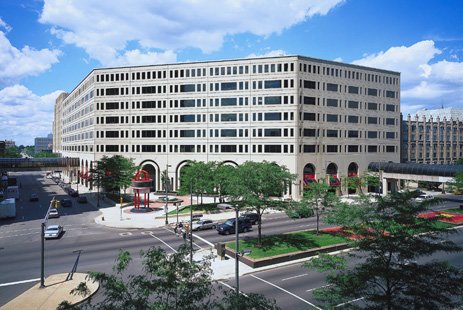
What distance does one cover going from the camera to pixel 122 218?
179 ft

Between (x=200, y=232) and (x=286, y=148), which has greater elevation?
(x=286, y=148)

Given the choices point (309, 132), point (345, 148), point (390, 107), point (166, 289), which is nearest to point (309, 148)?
point (309, 132)

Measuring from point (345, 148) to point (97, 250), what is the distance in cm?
6432

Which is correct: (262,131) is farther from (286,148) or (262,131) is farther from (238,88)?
(238,88)

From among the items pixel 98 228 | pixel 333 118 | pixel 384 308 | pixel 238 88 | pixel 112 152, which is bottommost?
pixel 98 228

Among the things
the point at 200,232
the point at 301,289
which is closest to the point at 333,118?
the point at 200,232

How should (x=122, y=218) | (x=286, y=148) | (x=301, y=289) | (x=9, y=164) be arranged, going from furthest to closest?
1. (x=9, y=164)
2. (x=286, y=148)
3. (x=122, y=218)
4. (x=301, y=289)

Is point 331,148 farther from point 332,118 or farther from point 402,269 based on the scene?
point 402,269

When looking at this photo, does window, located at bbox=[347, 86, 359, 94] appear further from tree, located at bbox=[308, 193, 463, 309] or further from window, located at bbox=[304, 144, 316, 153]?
tree, located at bbox=[308, 193, 463, 309]

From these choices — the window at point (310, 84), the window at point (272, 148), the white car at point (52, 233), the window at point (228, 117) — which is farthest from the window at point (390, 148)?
the white car at point (52, 233)

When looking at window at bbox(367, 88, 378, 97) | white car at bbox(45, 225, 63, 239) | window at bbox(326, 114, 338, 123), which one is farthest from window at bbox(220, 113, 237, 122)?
white car at bbox(45, 225, 63, 239)

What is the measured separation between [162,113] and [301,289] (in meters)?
65.5

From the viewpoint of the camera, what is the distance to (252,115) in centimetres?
7744

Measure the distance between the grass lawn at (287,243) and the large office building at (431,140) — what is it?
265ft
